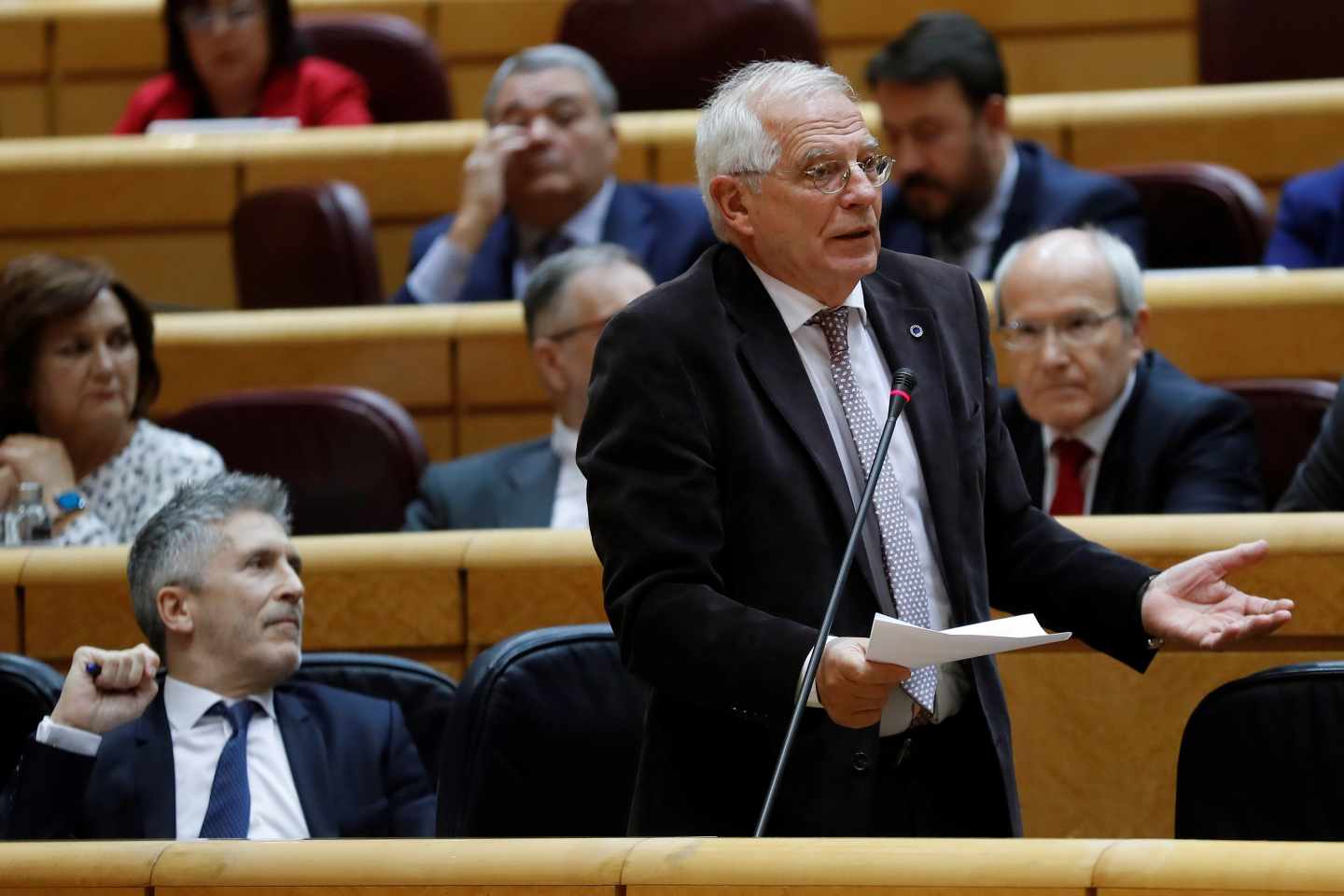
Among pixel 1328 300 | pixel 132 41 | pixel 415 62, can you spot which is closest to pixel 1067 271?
pixel 1328 300

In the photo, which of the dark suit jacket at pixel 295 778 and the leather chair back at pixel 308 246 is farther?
the leather chair back at pixel 308 246

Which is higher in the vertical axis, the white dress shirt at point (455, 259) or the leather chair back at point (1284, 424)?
the white dress shirt at point (455, 259)

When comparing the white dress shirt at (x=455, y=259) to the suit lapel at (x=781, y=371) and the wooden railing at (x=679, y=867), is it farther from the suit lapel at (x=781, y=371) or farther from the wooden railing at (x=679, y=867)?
the wooden railing at (x=679, y=867)

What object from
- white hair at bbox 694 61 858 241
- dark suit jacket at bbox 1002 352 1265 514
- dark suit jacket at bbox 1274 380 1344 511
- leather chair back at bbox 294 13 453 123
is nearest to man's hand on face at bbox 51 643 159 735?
white hair at bbox 694 61 858 241

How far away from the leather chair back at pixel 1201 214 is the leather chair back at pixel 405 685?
4.13 feet

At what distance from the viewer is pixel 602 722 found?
153cm

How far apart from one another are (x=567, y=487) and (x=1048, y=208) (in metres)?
0.71

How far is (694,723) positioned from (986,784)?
175 mm

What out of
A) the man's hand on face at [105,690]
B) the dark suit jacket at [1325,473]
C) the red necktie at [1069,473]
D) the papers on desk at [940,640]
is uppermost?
the papers on desk at [940,640]

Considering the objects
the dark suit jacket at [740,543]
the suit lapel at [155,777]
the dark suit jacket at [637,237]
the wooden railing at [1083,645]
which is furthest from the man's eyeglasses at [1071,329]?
the suit lapel at [155,777]

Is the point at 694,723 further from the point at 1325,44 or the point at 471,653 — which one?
the point at 1325,44

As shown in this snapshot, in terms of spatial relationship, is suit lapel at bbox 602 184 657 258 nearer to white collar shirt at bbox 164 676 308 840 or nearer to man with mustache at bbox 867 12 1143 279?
man with mustache at bbox 867 12 1143 279

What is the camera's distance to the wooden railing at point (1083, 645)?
163 centimetres

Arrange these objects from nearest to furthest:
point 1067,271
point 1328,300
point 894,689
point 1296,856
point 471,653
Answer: point 1296,856 < point 894,689 < point 471,653 < point 1067,271 < point 1328,300
